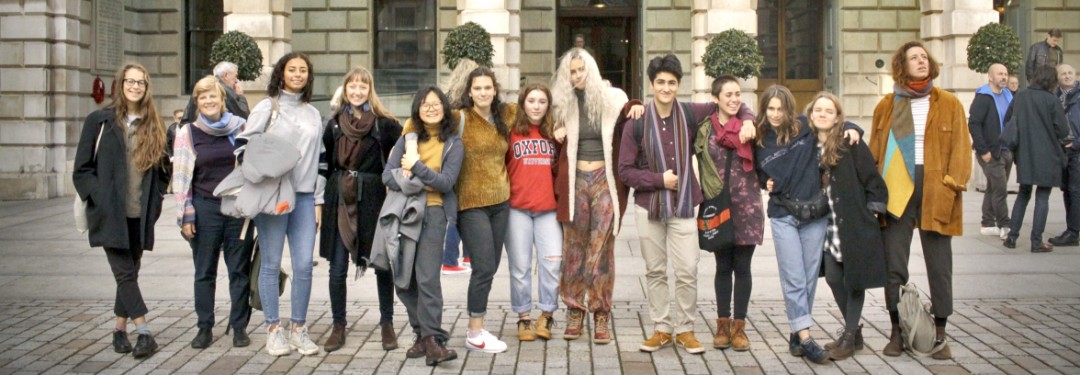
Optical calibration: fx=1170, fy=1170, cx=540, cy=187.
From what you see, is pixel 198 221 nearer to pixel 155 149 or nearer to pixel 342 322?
pixel 155 149

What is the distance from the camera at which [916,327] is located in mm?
7430

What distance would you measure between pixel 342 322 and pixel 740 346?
2.66 meters

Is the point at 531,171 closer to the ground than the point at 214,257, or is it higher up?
higher up

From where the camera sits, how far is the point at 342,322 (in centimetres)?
790

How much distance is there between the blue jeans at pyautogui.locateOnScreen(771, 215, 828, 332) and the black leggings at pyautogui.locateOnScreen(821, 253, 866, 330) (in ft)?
0.26

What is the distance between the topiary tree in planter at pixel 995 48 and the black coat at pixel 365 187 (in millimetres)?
13211

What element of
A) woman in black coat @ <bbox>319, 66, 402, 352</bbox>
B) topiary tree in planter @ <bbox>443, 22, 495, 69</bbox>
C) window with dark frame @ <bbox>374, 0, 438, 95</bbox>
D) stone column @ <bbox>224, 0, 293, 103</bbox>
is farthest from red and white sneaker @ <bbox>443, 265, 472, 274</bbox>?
window with dark frame @ <bbox>374, 0, 438, 95</bbox>

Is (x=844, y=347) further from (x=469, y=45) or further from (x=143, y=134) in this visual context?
(x=469, y=45)

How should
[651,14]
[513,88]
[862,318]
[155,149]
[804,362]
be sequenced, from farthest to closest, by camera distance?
[651,14] → [513,88] → [862,318] → [155,149] → [804,362]

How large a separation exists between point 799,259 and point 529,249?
180 centimetres

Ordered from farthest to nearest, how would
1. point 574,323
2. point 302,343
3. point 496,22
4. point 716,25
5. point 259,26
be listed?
point 259,26
point 716,25
point 496,22
point 574,323
point 302,343

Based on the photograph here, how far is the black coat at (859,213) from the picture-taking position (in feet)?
24.5

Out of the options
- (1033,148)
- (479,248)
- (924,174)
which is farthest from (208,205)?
(1033,148)

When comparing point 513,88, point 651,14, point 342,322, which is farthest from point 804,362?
point 651,14
